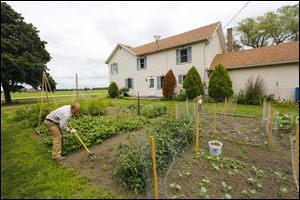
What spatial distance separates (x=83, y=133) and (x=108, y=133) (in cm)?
72

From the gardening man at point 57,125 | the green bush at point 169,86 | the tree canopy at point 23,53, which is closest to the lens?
the gardening man at point 57,125

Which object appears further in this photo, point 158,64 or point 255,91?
point 158,64

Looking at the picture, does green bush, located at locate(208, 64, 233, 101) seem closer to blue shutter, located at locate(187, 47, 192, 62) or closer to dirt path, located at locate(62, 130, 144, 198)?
blue shutter, located at locate(187, 47, 192, 62)

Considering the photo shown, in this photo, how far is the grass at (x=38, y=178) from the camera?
2730 mm

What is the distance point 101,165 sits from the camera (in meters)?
3.61

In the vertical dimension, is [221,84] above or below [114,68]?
below

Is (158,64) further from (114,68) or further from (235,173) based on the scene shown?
(235,173)

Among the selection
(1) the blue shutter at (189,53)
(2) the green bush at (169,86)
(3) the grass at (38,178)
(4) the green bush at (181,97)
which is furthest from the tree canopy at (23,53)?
(1) the blue shutter at (189,53)

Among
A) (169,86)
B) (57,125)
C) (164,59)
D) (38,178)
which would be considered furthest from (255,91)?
(38,178)

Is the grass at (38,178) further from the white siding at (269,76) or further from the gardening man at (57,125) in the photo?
the white siding at (269,76)

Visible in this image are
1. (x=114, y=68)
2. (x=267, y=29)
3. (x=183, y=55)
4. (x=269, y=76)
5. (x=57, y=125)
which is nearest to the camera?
(x=57, y=125)

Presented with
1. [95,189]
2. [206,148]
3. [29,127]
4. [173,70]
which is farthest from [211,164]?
[173,70]

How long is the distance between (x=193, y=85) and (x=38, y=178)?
37.0 ft

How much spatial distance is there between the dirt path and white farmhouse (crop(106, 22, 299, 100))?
7.50 metres
